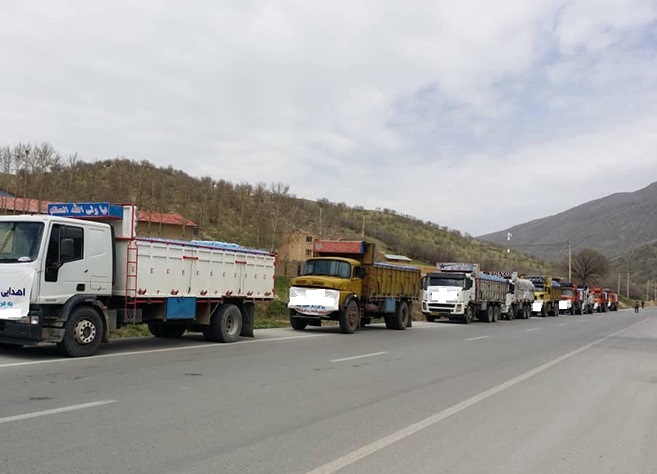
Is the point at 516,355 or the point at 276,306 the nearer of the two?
the point at 516,355

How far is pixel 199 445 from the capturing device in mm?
6535

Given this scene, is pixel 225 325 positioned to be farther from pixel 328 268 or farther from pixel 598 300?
pixel 598 300

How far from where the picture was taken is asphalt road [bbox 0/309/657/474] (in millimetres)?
6227

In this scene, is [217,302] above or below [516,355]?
above

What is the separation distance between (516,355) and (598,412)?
25.9 feet

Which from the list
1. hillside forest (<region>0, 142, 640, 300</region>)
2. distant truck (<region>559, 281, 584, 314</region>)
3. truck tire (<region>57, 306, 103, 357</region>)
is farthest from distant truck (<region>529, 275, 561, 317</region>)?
truck tire (<region>57, 306, 103, 357</region>)

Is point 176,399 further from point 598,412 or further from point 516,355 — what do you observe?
point 516,355

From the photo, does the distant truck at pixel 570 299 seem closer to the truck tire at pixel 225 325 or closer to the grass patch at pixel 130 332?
the truck tire at pixel 225 325

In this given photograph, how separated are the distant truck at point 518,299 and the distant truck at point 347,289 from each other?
18459 mm

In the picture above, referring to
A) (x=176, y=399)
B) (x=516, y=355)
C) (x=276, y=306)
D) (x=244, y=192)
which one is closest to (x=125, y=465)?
(x=176, y=399)

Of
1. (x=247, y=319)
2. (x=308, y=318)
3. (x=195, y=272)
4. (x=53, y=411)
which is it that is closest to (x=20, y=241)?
(x=195, y=272)

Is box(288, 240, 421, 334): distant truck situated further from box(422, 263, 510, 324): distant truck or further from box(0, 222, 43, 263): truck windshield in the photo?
box(0, 222, 43, 263): truck windshield

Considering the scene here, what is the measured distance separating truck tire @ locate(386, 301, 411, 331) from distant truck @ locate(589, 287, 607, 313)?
166 ft

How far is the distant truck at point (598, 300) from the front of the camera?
71725 mm
